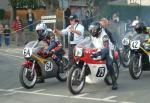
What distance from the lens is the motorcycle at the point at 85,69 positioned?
10352 mm

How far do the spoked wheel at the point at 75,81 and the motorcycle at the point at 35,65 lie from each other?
1.41 meters

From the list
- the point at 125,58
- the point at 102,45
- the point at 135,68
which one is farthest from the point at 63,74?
the point at 125,58

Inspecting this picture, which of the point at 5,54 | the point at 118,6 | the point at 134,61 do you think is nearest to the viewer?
the point at 134,61

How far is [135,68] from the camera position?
491 inches

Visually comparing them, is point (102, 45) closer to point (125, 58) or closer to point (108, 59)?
point (108, 59)

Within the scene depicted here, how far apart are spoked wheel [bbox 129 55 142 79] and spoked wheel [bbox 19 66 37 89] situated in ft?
8.54

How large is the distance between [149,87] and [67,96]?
229 cm

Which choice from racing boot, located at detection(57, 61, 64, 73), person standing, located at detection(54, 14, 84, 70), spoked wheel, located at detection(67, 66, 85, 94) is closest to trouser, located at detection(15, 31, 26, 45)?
person standing, located at detection(54, 14, 84, 70)

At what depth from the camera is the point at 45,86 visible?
11.9 meters

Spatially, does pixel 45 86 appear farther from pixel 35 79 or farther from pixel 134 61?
pixel 134 61

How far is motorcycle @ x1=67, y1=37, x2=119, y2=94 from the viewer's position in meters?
10.4

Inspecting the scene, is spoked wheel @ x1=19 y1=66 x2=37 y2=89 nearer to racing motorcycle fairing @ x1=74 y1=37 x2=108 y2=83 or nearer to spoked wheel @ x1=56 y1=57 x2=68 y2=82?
spoked wheel @ x1=56 y1=57 x2=68 y2=82

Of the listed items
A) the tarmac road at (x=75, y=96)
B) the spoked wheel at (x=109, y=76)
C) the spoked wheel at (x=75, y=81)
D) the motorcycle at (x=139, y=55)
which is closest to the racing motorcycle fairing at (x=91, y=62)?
the spoked wheel at (x=75, y=81)

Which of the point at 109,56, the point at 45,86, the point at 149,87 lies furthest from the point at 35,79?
the point at 149,87
